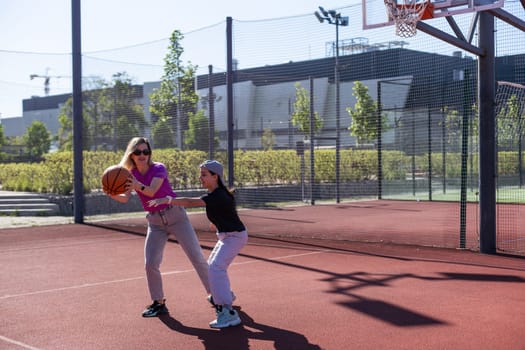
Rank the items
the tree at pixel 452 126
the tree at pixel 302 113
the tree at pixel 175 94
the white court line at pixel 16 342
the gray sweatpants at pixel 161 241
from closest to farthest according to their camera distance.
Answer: the white court line at pixel 16 342, the gray sweatpants at pixel 161 241, the tree at pixel 175 94, the tree at pixel 452 126, the tree at pixel 302 113

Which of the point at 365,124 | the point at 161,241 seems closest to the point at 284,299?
the point at 161,241

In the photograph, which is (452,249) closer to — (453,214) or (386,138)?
(453,214)

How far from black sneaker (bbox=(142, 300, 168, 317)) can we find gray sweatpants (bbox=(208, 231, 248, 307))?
0.80 m

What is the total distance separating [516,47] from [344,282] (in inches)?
246

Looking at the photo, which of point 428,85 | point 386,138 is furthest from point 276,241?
point 386,138

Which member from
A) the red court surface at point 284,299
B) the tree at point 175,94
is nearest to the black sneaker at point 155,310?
the red court surface at point 284,299

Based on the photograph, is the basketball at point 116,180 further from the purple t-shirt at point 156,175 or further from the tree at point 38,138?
the tree at point 38,138

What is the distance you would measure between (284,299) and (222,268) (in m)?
1.41

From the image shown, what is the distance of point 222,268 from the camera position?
6.21 meters

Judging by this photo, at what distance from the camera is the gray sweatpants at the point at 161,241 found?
6.78 metres

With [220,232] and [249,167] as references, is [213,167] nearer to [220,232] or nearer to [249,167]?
[220,232]

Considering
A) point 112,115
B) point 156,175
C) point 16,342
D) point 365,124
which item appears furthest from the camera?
point 365,124

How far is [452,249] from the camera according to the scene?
11.4 meters

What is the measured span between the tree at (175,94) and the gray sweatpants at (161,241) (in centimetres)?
1204
